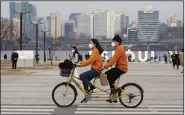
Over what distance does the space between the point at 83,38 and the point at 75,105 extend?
5477cm

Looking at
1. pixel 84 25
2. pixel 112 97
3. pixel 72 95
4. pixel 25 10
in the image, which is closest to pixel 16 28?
pixel 25 10

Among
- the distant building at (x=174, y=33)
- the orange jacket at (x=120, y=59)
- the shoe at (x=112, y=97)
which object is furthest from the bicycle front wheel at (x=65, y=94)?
the distant building at (x=174, y=33)

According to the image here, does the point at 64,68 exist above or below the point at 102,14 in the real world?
below

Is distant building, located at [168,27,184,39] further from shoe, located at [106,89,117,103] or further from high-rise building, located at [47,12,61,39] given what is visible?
shoe, located at [106,89,117,103]

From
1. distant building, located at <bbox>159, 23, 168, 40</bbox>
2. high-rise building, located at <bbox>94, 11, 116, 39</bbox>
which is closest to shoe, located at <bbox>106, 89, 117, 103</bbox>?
high-rise building, located at <bbox>94, 11, 116, 39</bbox>

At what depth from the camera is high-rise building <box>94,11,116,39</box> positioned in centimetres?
6368

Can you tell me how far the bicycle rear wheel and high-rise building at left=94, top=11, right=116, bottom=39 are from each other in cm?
5066

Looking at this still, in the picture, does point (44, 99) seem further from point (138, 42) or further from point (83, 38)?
point (138, 42)

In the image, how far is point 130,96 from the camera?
35.6ft

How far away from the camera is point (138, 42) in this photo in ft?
267

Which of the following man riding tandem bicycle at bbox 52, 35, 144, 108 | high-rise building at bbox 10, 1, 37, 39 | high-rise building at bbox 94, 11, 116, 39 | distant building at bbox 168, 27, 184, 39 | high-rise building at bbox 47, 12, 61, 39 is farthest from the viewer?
high-rise building at bbox 47, 12, 61, 39

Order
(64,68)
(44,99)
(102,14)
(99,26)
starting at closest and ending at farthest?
(64,68), (44,99), (99,26), (102,14)

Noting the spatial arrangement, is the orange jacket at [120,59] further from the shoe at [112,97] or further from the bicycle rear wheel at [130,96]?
the shoe at [112,97]

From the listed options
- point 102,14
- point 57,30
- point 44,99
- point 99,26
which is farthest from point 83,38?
point 44,99
